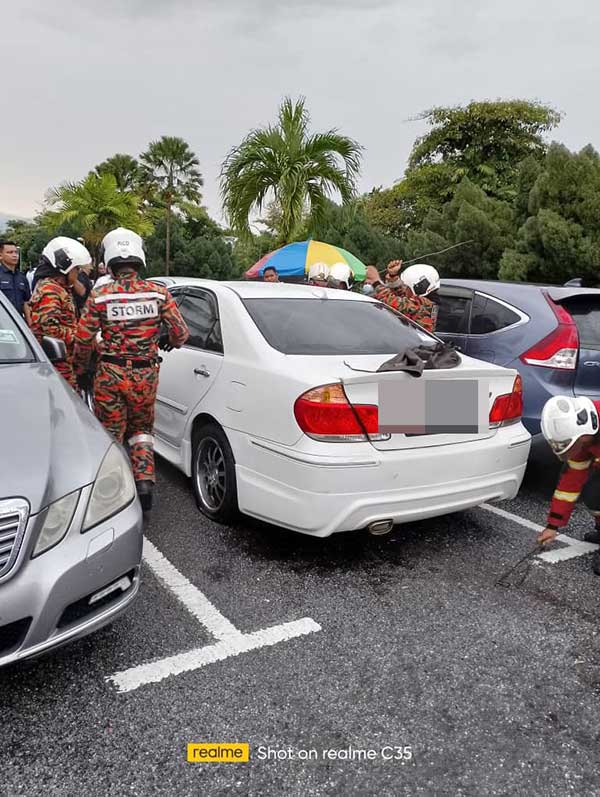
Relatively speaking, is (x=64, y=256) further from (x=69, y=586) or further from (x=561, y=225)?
(x=561, y=225)

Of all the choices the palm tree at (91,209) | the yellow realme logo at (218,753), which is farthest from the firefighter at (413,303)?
the palm tree at (91,209)

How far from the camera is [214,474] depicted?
3797 millimetres

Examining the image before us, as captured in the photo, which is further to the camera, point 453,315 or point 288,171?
point 288,171

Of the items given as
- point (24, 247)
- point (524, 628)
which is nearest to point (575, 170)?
A: point (524, 628)

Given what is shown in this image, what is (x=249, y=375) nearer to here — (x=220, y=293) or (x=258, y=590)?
(x=220, y=293)

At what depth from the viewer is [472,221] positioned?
52.4 feet

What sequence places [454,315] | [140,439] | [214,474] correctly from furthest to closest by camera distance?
[454,315] → [140,439] → [214,474]

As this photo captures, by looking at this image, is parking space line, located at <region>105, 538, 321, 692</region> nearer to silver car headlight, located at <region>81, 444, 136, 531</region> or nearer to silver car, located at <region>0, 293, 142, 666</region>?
silver car, located at <region>0, 293, 142, 666</region>

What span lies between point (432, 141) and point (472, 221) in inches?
675

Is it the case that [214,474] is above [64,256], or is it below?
below

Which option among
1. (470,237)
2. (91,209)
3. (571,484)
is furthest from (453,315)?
(91,209)

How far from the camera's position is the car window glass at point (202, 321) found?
3903 mm

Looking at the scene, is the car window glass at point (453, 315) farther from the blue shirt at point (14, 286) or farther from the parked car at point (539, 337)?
the blue shirt at point (14, 286)

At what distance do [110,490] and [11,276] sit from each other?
5249mm
